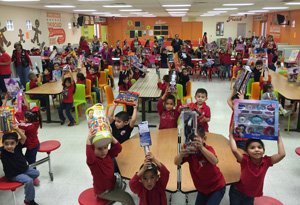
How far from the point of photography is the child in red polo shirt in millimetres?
2357

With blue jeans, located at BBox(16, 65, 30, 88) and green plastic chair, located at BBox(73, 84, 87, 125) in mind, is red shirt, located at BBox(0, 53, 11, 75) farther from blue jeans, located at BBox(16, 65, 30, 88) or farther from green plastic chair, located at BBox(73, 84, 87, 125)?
green plastic chair, located at BBox(73, 84, 87, 125)

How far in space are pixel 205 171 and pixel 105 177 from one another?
2.96ft

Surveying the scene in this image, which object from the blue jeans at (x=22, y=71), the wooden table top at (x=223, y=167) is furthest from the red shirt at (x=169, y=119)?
the blue jeans at (x=22, y=71)

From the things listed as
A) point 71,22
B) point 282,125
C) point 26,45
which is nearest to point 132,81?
point 282,125

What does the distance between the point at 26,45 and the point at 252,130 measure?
11543 millimetres

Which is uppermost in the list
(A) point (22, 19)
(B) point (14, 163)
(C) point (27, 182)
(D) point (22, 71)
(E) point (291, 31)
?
(A) point (22, 19)

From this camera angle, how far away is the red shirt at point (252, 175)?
93.8 inches

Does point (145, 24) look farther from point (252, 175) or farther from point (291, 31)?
point (252, 175)

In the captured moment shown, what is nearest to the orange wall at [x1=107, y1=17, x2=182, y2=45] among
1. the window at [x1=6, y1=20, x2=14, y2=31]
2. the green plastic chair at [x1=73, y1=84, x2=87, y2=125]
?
the window at [x1=6, y1=20, x2=14, y2=31]

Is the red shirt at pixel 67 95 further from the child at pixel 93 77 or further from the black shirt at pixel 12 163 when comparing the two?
the black shirt at pixel 12 163

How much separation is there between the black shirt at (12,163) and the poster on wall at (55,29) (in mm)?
11647

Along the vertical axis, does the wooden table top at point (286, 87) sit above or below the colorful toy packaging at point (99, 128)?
below

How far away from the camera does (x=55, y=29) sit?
562 inches

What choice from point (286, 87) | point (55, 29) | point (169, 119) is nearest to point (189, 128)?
point (169, 119)
